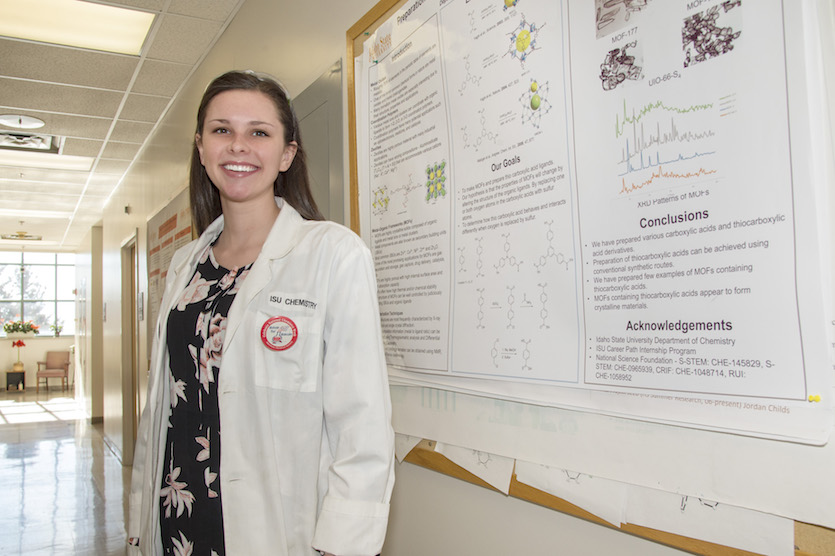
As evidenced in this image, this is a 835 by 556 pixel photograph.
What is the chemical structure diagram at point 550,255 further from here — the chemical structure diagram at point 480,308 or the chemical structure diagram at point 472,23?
the chemical structure diagram at point 472,23

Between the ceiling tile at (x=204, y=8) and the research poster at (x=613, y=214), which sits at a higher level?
the ceiling tile at (x=204, y=8)

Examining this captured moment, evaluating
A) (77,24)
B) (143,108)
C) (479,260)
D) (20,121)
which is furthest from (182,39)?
(479,260)

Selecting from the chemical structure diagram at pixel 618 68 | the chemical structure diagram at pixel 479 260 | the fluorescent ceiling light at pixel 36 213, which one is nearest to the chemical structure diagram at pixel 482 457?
the chemical structure diagram at pixel 479 260

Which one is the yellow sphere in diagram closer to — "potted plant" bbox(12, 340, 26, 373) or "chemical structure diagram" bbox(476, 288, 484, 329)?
"chemical structure diagram" bbox(476, 288, 484, 329)

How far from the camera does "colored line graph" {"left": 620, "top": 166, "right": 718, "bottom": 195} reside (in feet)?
2.80

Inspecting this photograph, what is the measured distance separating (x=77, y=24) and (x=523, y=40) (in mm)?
3144

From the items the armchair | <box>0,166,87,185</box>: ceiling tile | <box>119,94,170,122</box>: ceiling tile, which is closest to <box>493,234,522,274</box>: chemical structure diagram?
<box>119,94,170,122</box>: ceiling tile

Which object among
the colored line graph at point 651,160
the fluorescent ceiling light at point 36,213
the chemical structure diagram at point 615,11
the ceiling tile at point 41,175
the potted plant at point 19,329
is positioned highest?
the fluorescent ceiling light at point 36,213

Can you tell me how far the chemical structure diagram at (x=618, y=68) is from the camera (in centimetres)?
95

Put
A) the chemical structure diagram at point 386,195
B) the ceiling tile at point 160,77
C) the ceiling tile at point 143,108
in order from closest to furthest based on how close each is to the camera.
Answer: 1. the chemical structure diagram at point 386,195
2. the ceiling tile at point 160,77
3. the ceiling tile at point 143,108

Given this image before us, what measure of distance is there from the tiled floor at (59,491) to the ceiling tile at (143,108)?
116 inches

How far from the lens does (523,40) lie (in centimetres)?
119

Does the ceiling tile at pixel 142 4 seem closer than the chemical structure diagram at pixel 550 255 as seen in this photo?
No

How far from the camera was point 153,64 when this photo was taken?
148 inches
